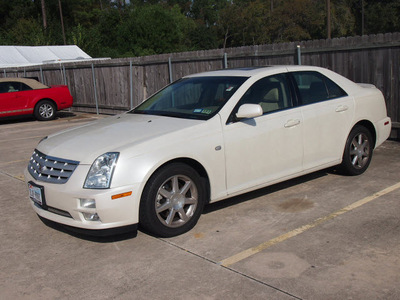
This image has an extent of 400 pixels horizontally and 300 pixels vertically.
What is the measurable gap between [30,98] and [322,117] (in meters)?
11.8

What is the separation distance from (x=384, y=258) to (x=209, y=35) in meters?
75.3

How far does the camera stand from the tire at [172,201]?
14.5 ft

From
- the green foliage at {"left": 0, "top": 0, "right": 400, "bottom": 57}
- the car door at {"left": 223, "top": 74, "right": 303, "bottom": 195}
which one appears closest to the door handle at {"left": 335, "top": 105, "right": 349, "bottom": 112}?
the car door at {"left": 223, "top": 74, "right": 303, "bottom": 195}

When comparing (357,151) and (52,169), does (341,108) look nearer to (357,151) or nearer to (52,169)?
(357,151)

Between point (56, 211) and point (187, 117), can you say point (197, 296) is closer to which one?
point (56, 211)

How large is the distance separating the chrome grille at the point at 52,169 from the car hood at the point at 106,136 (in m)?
0.05

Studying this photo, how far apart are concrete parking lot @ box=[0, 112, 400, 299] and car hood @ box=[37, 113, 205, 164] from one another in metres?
0.92

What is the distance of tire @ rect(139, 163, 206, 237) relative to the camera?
174 inches

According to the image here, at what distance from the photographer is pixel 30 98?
50.0 ft

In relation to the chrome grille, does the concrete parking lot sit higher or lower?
lower

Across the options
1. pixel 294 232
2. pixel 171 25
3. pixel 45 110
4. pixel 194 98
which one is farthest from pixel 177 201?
pixel 171 25

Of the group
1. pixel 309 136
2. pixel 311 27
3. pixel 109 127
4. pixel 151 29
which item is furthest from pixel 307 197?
pixel 311 27

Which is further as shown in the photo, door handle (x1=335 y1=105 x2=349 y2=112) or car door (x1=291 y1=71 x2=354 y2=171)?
door handle (x1=335 y1=105 x2=349 y2=112)

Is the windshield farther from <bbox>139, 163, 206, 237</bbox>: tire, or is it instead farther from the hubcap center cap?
the hubcap center cap
